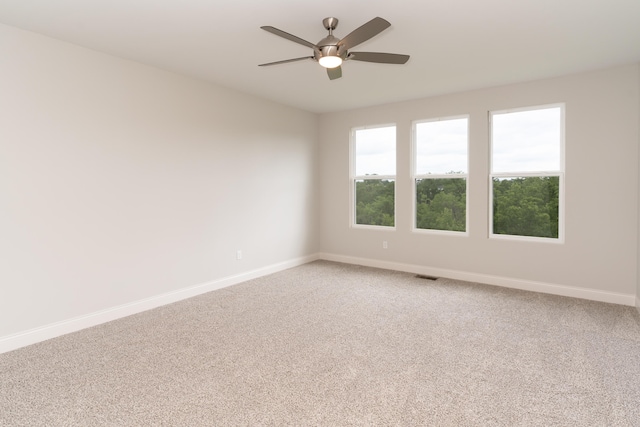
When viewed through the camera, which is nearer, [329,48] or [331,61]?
[329,48]

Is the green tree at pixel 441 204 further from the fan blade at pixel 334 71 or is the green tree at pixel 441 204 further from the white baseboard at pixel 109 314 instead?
the fan blade at pixel 334 71

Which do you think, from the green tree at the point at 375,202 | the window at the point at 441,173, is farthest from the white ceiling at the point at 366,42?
the green tree at the point at 375,202

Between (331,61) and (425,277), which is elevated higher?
(331,61)

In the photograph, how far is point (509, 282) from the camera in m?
4.39

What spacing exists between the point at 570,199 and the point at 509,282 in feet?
3.96

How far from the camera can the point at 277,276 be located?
16.3 ft

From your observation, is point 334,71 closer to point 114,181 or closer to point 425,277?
point 114,181

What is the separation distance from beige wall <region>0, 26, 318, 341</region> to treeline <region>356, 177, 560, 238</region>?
1743 millimetres

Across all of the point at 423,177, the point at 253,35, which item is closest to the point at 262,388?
the point at 253,35

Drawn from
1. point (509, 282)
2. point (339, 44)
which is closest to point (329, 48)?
point (339, 44)

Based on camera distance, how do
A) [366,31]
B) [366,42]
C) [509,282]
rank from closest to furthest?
1. [366,31]
2. [366,42]
3. [509,282]

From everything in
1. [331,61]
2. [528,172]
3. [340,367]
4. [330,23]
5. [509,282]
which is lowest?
[340,367]

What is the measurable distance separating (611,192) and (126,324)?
16.8 ft

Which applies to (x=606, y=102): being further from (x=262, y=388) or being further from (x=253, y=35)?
(x=262, y=388)
